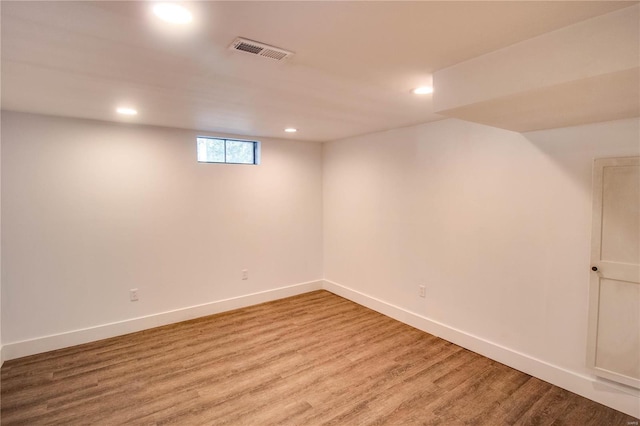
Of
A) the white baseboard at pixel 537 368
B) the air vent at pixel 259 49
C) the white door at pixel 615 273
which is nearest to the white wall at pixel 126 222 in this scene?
the white baseboard at pixel 537 368

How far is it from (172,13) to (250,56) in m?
0.48

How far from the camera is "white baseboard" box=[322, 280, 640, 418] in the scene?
2.28m

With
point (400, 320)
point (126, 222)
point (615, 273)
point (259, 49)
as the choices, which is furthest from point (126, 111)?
point (615, 273)

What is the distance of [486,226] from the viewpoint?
304 centimetres

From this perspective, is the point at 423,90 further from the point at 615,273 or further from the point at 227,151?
the point at 227,151

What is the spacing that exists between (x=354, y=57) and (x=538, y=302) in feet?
8.19

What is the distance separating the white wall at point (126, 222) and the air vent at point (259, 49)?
2.53 meters

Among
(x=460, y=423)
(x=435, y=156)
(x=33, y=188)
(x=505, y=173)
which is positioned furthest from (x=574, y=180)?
(x=33, y=188)

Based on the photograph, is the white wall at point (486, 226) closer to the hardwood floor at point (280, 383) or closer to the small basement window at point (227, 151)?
the hardwood floor at point (280, 383)

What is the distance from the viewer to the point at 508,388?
2555 mm

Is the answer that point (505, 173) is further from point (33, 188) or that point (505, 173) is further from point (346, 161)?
point (33, 188)

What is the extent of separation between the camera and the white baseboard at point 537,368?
2.28 m

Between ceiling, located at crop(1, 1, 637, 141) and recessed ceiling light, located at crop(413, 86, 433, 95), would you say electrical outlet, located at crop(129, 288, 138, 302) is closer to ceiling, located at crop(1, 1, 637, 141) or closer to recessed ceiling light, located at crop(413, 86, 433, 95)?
ceiling, located at crop(1, 1, 637, 141)

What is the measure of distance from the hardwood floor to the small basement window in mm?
2134
